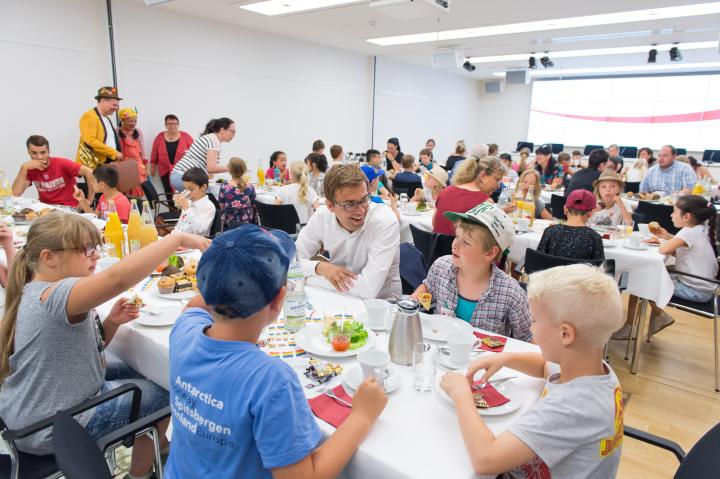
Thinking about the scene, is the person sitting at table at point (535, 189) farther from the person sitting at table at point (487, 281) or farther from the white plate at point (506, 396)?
the white plate at point (506, 396)

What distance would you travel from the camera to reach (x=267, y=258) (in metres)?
0.99

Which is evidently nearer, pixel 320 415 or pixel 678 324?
pixel 320 415

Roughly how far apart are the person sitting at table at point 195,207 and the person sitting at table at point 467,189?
1971 millimetres

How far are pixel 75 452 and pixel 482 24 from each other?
7.35 m

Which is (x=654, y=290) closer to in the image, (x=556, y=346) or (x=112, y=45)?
(x=556, y=346)

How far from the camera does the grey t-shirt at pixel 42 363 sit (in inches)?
56.3

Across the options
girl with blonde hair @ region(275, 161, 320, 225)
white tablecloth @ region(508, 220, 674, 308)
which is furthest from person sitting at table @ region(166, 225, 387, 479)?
girl with blonde hair @ region(275, 161, 320, 225)

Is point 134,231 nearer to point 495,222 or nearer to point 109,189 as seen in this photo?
point 109,189

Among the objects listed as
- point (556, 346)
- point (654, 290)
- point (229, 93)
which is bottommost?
point (654, 290)

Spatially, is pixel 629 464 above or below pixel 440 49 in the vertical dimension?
below

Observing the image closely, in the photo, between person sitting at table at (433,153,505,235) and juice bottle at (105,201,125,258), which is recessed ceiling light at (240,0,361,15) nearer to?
person sitting at table at (433,153,505,235)

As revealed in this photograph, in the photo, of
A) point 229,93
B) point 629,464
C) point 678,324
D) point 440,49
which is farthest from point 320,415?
point 440,49

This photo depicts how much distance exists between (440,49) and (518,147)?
626cm

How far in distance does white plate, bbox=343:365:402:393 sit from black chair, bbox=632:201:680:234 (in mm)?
4807
